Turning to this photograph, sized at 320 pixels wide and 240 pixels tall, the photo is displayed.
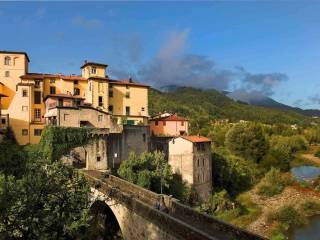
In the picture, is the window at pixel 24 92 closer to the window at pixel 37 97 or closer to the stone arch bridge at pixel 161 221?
the window at pixel 37 97

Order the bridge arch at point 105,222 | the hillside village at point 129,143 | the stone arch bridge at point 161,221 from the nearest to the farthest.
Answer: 1. the stone arch bridge at point 161,221
2. the bridge arch at point 105,222
3. the hillside village at point 129,143

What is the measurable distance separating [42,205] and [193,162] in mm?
27060

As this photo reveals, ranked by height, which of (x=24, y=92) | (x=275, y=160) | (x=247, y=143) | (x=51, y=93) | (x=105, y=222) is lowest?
(x=105, y=222)

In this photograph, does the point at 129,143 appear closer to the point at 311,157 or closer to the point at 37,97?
the point at 37,97

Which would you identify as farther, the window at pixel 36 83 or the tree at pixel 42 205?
the window at pixel 36 83

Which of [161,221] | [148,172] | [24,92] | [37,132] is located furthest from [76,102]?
[161,221]

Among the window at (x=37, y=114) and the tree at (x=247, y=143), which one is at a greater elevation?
the window at (x=37, y=114)

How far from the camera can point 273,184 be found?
52.1 metres

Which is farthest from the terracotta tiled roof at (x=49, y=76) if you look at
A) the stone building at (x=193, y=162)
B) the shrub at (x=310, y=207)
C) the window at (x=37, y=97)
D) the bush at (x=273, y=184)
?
the shrub at (x=310, y=207)

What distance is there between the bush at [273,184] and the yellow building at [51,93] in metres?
18.8

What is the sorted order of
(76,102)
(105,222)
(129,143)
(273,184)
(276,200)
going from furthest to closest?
(273,184) < (276,200) < (76,102) < (129,143) < (105,222)

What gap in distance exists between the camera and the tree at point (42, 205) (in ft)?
41.8

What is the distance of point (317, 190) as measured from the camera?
53438 mm

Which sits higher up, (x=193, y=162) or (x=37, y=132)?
(x=37, y=132)
